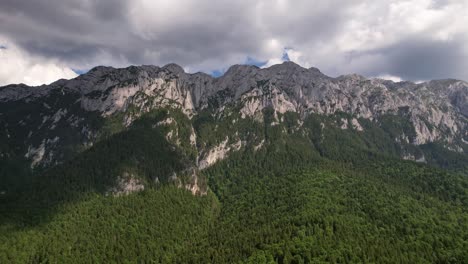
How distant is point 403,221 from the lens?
7608 inches

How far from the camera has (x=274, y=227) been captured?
191 m

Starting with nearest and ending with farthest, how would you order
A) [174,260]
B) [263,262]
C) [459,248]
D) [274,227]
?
[263,262] → [459,248] → [174,260] → [274,227]

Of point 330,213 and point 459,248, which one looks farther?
point 330,213

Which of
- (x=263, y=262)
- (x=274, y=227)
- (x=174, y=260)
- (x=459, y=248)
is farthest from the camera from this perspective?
(x=274, y=227)

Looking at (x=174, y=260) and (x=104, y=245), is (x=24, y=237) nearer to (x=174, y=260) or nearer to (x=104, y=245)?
(x=104, y=245)

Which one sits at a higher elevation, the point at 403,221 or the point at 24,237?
the point at 24,237

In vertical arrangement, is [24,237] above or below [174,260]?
above

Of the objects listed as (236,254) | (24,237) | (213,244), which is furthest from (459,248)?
(24,237)

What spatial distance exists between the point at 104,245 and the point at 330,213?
4678 inches

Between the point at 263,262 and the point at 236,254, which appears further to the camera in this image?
the point at 236,254

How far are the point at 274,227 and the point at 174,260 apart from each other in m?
53.8

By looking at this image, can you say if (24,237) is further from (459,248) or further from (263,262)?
(459,248)

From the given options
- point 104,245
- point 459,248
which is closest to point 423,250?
point 459,248

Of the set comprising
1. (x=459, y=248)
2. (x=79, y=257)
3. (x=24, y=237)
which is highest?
(x=24, y=237)
